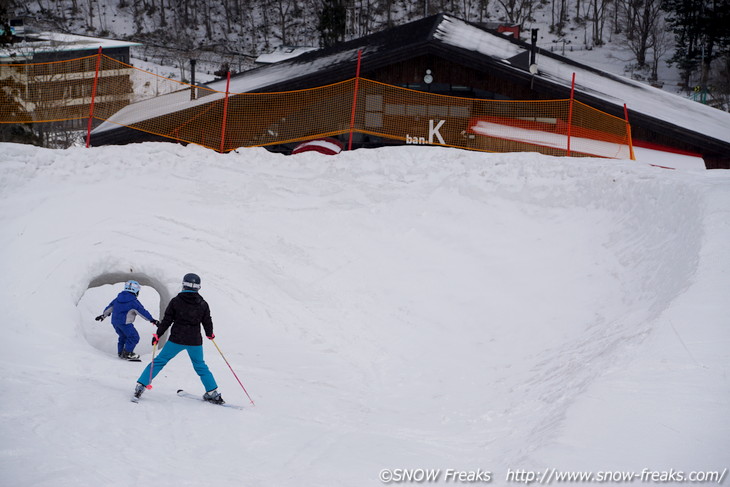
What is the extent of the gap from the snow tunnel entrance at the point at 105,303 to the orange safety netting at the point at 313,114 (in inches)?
149

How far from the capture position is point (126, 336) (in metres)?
10.7

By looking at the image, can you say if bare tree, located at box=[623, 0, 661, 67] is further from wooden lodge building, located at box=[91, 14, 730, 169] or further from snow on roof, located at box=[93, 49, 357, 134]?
snow on roof, located at box=[93, 49, 357, 134]

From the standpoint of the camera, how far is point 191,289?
8609 mm

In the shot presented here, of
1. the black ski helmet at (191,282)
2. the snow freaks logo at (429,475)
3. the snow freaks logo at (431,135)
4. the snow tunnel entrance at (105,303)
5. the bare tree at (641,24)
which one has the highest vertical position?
the bare tree at (641,24)

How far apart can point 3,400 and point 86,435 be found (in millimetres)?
1193

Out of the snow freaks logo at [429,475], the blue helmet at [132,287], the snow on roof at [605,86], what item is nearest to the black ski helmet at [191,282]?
the blue helmet at [132,287]

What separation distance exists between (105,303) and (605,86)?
51.1 feet

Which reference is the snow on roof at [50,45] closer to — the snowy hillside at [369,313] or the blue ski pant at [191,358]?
the snowy hillside at [369,313]

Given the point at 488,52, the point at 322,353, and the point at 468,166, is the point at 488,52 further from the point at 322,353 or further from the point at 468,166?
the point at 322,353

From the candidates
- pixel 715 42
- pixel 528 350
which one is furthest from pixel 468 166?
pixel 715 42

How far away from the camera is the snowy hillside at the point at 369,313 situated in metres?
6.59

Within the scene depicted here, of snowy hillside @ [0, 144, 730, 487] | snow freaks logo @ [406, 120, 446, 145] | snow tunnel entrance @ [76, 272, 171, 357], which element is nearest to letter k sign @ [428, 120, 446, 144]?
snow freaks logo @ [406, 120, 446, 145]

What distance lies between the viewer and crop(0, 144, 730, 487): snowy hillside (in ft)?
21.6

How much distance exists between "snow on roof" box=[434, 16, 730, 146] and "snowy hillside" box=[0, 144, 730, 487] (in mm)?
5564
